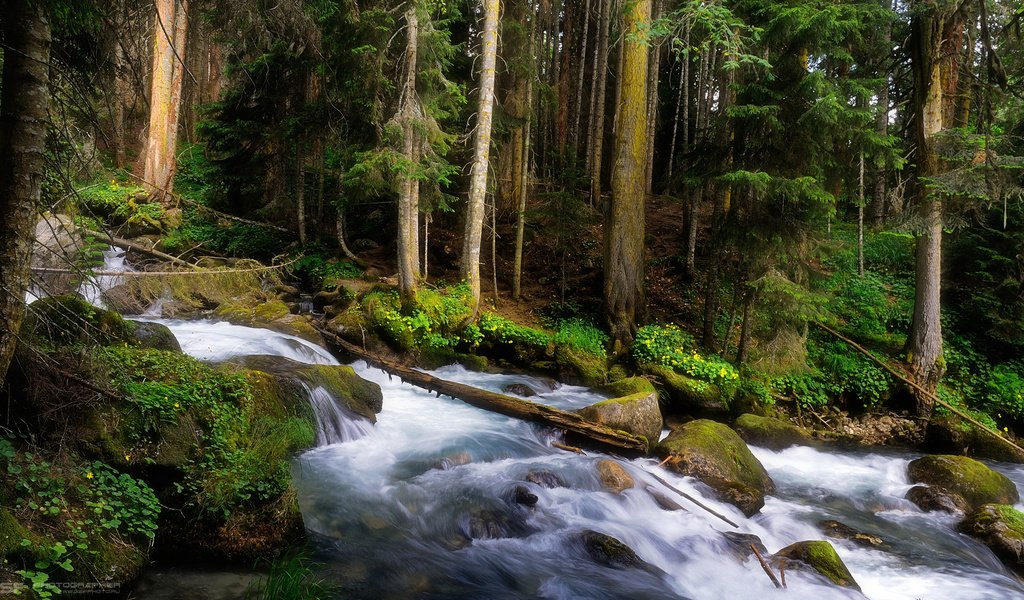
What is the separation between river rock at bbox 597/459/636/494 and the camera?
7.03 m

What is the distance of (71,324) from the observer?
4801mm

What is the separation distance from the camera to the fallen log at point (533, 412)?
809cm

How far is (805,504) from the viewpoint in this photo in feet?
25.4

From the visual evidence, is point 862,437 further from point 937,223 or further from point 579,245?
point 579,245

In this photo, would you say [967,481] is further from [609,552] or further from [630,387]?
[609,552]

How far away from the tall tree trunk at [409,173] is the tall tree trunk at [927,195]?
924 cm

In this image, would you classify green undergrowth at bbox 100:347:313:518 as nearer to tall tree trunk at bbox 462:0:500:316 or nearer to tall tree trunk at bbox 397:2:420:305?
tall tree trunk at bbox 397:2:420:305

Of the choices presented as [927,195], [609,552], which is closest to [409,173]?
[609,552]

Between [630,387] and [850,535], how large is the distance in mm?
3958

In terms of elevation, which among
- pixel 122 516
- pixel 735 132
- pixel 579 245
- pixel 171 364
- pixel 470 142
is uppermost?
pixel 470 142

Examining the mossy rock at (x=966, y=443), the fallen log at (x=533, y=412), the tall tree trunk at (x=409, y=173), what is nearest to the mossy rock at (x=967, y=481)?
the mossy rock at (x=966, y=443)

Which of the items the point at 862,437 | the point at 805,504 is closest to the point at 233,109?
the point at 805,504

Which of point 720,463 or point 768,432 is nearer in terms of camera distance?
point 720,463

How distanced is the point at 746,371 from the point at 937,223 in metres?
4.24
